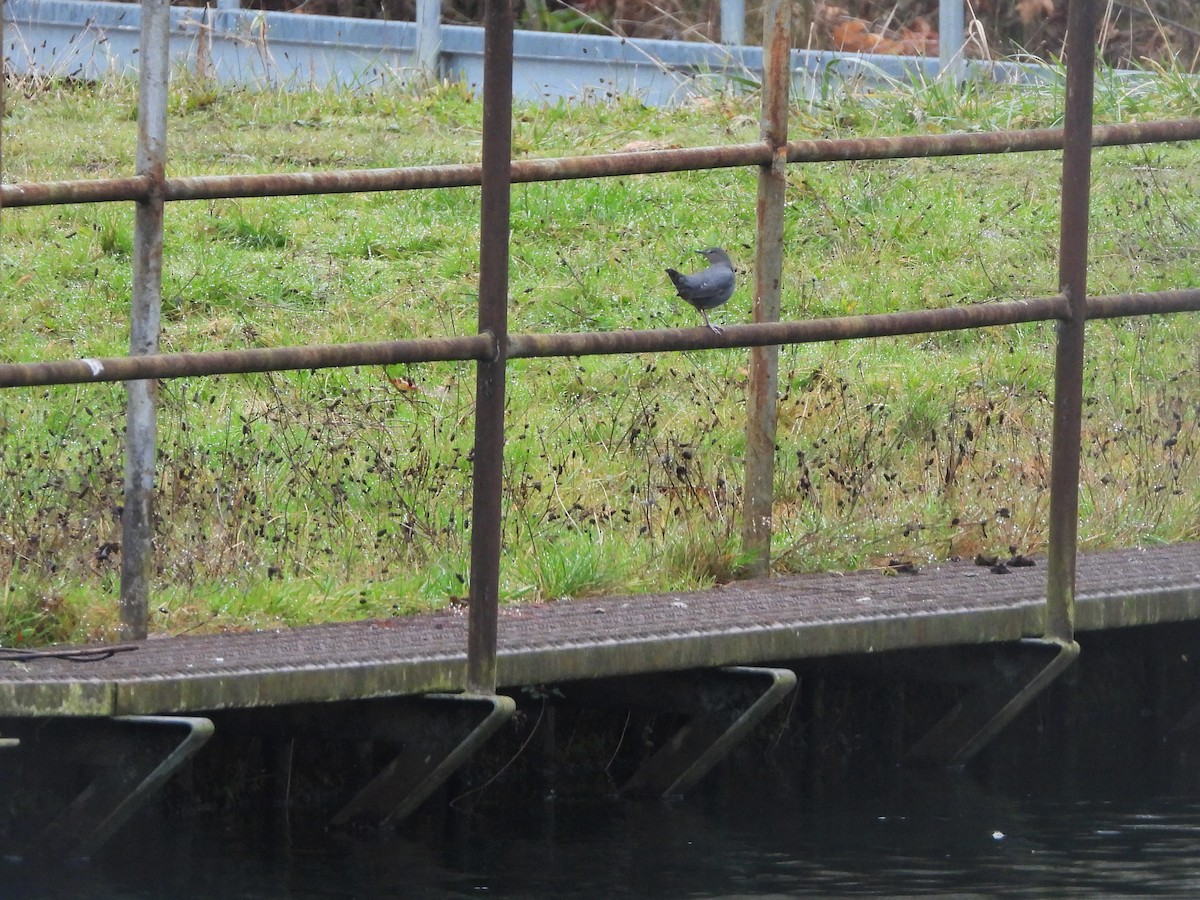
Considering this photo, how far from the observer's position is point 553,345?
4.54 metres

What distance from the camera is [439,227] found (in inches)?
384

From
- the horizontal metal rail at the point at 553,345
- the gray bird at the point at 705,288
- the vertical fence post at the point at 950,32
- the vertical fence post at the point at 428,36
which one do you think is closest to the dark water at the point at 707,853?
the horizontal metal rail at the point at 553,345

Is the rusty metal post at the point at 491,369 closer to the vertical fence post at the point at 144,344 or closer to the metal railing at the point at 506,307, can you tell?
the metal railing at the point at 506,307

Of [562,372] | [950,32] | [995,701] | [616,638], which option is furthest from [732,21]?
[616,638]

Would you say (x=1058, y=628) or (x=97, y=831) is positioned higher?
(x=1058, y=628)

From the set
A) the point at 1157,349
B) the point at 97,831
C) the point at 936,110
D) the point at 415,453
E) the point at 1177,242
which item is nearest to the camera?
the point at 97,831

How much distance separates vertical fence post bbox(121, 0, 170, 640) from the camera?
4883 millimetres

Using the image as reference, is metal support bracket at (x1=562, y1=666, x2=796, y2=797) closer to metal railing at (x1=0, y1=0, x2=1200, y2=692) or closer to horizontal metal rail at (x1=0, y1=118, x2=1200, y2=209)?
metal railing at (x1=0, y1=0, x2=1200, y2=692)

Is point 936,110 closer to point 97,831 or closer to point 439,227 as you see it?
point 439,227

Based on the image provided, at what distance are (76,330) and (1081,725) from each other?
4.37 meters

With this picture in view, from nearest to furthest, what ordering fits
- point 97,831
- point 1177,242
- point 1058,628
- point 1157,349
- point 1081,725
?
point 97,831, point 1058,628, point 1081,725, point 1157,349, point 1177,242

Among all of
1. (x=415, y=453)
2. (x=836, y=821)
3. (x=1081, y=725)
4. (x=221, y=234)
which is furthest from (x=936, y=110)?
(x=836, y=821)

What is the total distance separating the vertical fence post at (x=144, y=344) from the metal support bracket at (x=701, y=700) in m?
1.03

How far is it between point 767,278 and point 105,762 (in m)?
2.19
